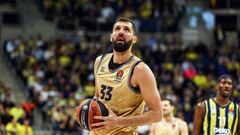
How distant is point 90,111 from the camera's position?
5551mm

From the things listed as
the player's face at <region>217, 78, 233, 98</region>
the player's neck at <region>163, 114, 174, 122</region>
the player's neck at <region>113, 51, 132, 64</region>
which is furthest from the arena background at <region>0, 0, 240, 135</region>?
the player's neck at <region>113, 51, 132, 64</region>

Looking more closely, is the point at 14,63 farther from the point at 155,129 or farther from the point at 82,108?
the point at 82,108

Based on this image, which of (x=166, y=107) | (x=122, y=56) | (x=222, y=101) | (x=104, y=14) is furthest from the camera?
(x=104, y=14)

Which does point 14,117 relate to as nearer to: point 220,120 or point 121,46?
point 220,120

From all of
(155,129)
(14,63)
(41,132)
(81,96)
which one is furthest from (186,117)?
(155,129)

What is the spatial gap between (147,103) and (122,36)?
2.25 feet

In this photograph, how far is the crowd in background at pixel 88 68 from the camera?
1853cm

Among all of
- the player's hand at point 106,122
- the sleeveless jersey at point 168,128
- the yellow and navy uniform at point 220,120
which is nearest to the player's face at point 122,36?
the player's hand at point 106,122

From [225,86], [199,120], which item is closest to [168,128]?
[199,120]

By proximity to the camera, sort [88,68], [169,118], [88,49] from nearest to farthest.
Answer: [169,118] → [88,68] → [88,49]

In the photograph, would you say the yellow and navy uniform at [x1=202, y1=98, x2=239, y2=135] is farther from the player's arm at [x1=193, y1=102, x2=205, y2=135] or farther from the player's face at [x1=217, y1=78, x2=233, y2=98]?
the player's face at [x1=217, y1=78, x2=233, y2=98]

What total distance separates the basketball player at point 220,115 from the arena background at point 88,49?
7711mm

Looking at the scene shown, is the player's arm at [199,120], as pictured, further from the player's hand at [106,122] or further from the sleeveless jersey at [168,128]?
the player's hand at [106,122]

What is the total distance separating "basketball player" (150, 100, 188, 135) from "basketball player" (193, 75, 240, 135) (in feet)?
4.32
